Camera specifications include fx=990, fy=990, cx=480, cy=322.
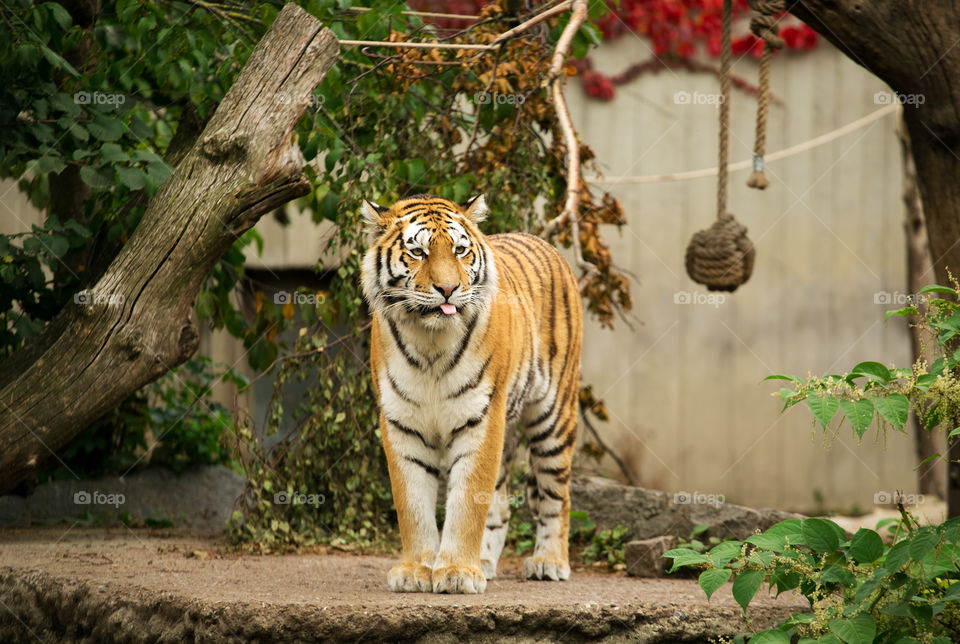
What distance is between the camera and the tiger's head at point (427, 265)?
3316 millimetres

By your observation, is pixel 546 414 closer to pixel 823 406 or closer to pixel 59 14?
pixel 823 406

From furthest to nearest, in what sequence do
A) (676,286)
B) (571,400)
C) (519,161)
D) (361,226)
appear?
(676,286) → (519,161) → (361,226) → (571,400)

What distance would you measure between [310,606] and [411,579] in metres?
0.47

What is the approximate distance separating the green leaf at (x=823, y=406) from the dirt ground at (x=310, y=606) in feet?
3.18

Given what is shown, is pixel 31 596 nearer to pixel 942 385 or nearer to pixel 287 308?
pixel 287 308

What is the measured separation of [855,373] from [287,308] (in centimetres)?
362

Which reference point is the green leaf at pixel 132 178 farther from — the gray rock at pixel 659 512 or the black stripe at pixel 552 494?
the gray rock at pixel 659 512

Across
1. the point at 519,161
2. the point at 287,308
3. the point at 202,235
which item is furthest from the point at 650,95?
the point at 202,235

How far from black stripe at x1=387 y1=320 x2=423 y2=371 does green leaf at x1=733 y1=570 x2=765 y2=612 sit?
1266mm

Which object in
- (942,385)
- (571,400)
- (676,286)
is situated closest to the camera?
(942,385)

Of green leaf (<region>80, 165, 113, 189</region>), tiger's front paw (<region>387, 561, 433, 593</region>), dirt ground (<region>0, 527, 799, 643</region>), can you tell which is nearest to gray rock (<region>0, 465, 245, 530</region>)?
dirt ground (<region>0, 527, 799, 643</region>)

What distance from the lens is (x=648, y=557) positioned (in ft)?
14.0

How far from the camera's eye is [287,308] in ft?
18.3

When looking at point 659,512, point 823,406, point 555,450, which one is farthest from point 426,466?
point 659,512
